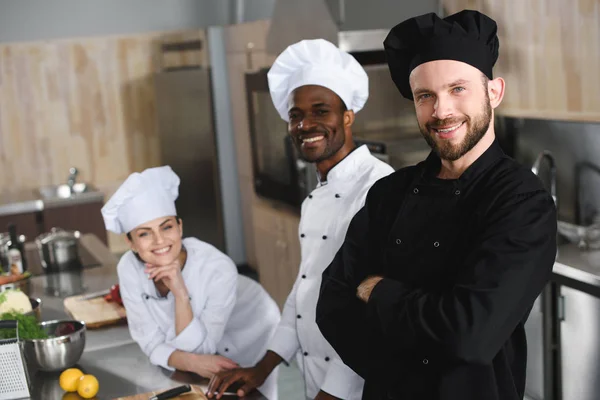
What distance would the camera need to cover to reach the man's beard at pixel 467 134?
1.45 m

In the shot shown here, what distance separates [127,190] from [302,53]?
616mm

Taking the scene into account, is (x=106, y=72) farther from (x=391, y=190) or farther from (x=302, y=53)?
(x=391, y=190)

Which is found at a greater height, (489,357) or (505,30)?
(505,30)

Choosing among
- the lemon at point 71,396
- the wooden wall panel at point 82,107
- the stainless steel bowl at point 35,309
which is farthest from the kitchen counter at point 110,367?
the wooden wall panel at point 82,107

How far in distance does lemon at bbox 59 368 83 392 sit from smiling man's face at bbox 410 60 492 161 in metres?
1.09

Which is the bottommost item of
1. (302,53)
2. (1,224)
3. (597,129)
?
(1,224)

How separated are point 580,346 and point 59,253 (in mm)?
2090

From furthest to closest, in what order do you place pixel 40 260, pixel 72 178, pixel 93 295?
pixel 72 178 → pixel 40 260 → pixel 93 295

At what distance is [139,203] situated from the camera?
7.06 feet

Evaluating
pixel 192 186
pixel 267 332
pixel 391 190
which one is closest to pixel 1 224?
pixel 192 186

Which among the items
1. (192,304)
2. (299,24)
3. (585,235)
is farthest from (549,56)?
(192,304)

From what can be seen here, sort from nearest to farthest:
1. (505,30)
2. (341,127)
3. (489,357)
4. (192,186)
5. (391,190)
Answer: (489,357) < (391,190) < (341,127) < (505,30) < (192,186)

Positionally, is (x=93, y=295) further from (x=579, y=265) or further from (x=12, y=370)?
(x=579, y=265)

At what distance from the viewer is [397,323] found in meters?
1.46
